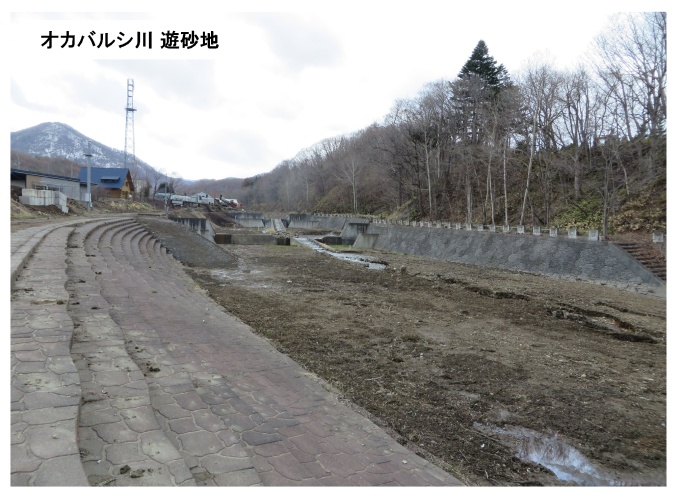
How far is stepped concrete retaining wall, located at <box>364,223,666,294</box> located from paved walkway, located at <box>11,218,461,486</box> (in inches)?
654

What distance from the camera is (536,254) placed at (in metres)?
20.7

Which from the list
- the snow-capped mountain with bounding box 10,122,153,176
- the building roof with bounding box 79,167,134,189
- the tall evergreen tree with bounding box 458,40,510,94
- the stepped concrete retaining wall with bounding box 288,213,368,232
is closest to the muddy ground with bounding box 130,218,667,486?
the tall evergreen tree with bounding box 458,40,510,94

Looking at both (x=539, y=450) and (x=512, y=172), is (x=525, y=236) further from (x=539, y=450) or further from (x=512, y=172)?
(x=539, y=450)

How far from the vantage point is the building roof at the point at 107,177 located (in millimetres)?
52031

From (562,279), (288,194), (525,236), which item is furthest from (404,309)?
(288,194)

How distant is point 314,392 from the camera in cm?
472

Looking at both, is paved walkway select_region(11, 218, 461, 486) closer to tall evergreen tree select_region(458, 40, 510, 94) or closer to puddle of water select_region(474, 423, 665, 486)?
puddle of water select_region(474, 423, 665, 486)

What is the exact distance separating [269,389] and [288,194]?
89749mm

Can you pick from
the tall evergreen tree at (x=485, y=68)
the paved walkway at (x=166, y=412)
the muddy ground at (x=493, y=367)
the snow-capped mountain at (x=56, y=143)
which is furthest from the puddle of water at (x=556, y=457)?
the snow-capped mountain at (x=56, y=143)

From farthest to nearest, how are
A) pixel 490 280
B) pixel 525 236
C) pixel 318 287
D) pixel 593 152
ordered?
pixel 593 152 → pixel 525 236 → pixel 490 280 → pixel 318 287

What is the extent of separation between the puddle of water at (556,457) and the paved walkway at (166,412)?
1.47 m

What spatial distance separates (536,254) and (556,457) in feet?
60.7

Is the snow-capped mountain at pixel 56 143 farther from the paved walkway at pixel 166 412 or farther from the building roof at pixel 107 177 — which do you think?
the paved walkway at pixel 166 412

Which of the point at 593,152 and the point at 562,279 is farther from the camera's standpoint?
the point at 593,152
